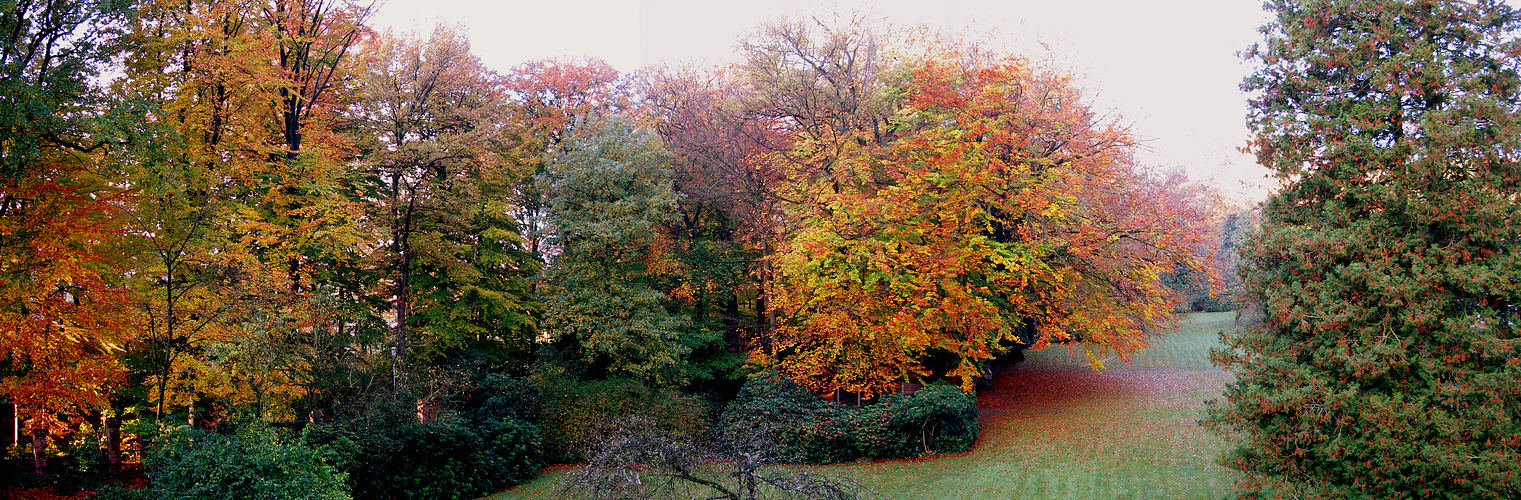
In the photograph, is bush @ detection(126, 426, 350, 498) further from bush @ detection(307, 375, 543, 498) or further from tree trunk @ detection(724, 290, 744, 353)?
tree trunk @ detection(724, 290, 744, 353)

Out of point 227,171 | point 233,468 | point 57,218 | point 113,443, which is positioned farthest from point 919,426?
point 113,443

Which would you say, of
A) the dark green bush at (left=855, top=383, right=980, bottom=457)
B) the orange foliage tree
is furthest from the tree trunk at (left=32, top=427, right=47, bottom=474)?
the dark green bush at (left=855, top=383, right=980, bottom=457)

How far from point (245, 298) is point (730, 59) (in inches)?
671

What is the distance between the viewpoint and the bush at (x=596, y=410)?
1767cm

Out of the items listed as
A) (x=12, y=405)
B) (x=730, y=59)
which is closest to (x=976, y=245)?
(x=730, y=59)

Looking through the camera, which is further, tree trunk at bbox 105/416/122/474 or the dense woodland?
tree trunk at bbox 105/416/122/474

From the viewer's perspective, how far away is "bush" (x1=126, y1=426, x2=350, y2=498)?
1055cm

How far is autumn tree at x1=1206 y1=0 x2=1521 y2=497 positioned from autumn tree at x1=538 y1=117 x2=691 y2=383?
42.6 feet

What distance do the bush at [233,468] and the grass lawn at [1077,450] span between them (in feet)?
14.9

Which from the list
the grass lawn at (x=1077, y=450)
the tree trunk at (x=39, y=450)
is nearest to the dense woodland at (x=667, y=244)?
the tree trunk at (x=39, y=450)

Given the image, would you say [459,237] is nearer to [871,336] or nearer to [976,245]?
[871,336]

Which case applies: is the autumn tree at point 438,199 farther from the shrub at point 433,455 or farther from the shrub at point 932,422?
the shrub at point 932,422

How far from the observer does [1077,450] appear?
15.2 metres

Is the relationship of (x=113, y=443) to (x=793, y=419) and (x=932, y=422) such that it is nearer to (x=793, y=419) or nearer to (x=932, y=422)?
(x=793, y=419)
